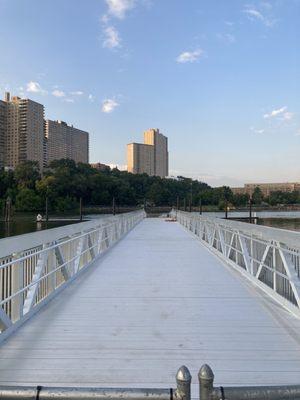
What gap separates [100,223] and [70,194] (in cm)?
9234

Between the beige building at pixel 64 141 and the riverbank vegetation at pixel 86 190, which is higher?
the beige building at pixel 64 141

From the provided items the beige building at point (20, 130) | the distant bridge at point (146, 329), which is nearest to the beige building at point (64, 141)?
the beige building at point (20, 130)

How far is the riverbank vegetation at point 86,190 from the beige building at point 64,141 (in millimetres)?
31863

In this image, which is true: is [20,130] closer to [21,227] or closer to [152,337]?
[21,227]

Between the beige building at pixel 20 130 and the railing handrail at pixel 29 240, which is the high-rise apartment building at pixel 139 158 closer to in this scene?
the beige building at pixel 20 130

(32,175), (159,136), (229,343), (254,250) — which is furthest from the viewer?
(159,136)

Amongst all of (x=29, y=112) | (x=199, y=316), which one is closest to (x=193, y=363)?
(x=199, y=316)

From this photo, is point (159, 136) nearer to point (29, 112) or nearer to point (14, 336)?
point (29, 112)

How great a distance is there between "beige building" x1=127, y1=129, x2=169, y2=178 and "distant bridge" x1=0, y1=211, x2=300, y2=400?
16103 cm

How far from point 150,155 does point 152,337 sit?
559 feet

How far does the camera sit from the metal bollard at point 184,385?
130cm

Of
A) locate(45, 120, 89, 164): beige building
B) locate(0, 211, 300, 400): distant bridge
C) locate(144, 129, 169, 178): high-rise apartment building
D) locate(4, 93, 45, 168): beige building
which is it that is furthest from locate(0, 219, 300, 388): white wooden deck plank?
locate(144, 129, 169, 178): high-rise apartment building

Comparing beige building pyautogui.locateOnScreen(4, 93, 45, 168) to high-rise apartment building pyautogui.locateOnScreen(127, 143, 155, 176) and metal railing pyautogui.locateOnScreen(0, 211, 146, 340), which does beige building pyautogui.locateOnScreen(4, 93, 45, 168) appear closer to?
high-rise apartment building pyautogui.locateOnScreen(127, 143, 155, 176)

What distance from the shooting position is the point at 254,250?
7082mm
